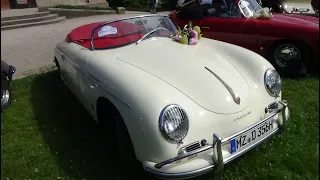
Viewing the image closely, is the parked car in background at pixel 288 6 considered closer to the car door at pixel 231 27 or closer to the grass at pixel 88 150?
the car door at pixel 231 27

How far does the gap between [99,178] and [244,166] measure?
1336mm

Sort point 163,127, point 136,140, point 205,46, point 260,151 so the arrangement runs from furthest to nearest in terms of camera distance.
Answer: point 205,46, point 260,151, point 136,140, point 163,127

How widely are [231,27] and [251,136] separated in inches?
123

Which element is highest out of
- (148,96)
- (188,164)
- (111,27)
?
(111,27)

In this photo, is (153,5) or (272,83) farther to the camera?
(153,5)

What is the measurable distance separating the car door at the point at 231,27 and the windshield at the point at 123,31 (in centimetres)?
197

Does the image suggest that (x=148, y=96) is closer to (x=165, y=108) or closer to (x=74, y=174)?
(x=165, y=108)

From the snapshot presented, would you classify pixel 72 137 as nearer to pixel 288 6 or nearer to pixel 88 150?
pixel 88 150

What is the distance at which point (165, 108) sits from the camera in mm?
2121

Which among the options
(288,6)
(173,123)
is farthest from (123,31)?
(288,6)

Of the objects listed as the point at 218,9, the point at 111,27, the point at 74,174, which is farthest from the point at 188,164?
the point at 218,9

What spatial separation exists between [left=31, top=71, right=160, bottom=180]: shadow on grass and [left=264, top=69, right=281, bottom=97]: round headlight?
1.62 metres

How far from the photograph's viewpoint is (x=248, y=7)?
17.1 feet

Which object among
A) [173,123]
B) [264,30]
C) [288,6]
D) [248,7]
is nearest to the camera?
[173,123]
